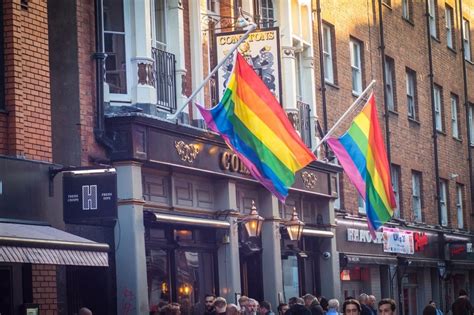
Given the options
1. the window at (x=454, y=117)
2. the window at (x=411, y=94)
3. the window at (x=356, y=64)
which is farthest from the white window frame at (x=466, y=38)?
the window at (x=356, y=64)

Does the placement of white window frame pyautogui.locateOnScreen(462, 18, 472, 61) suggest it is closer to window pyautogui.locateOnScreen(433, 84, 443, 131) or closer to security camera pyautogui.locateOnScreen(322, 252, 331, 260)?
window pyautogui.locateOnScreen(433, 84, 443, 131)

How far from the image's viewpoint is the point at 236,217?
81.1ft

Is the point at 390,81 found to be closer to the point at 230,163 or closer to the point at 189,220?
the point at 230,163

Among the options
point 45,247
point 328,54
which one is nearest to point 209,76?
point 45,247

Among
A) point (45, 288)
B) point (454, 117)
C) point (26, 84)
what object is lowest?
point (45, 288)

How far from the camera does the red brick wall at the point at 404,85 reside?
32.5 m

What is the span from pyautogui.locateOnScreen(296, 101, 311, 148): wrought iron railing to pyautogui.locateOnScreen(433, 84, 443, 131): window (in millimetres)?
12921

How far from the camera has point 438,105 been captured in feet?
136

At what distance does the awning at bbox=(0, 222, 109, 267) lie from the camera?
15.6 metres

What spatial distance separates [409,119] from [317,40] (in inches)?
298

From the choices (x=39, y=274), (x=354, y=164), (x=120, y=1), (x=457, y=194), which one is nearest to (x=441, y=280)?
(x=457, y=194)

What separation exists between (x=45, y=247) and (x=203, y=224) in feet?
22.6

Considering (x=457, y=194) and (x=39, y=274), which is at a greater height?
(x=457, y=194)

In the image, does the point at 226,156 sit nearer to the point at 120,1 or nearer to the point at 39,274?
the point at 120,1
